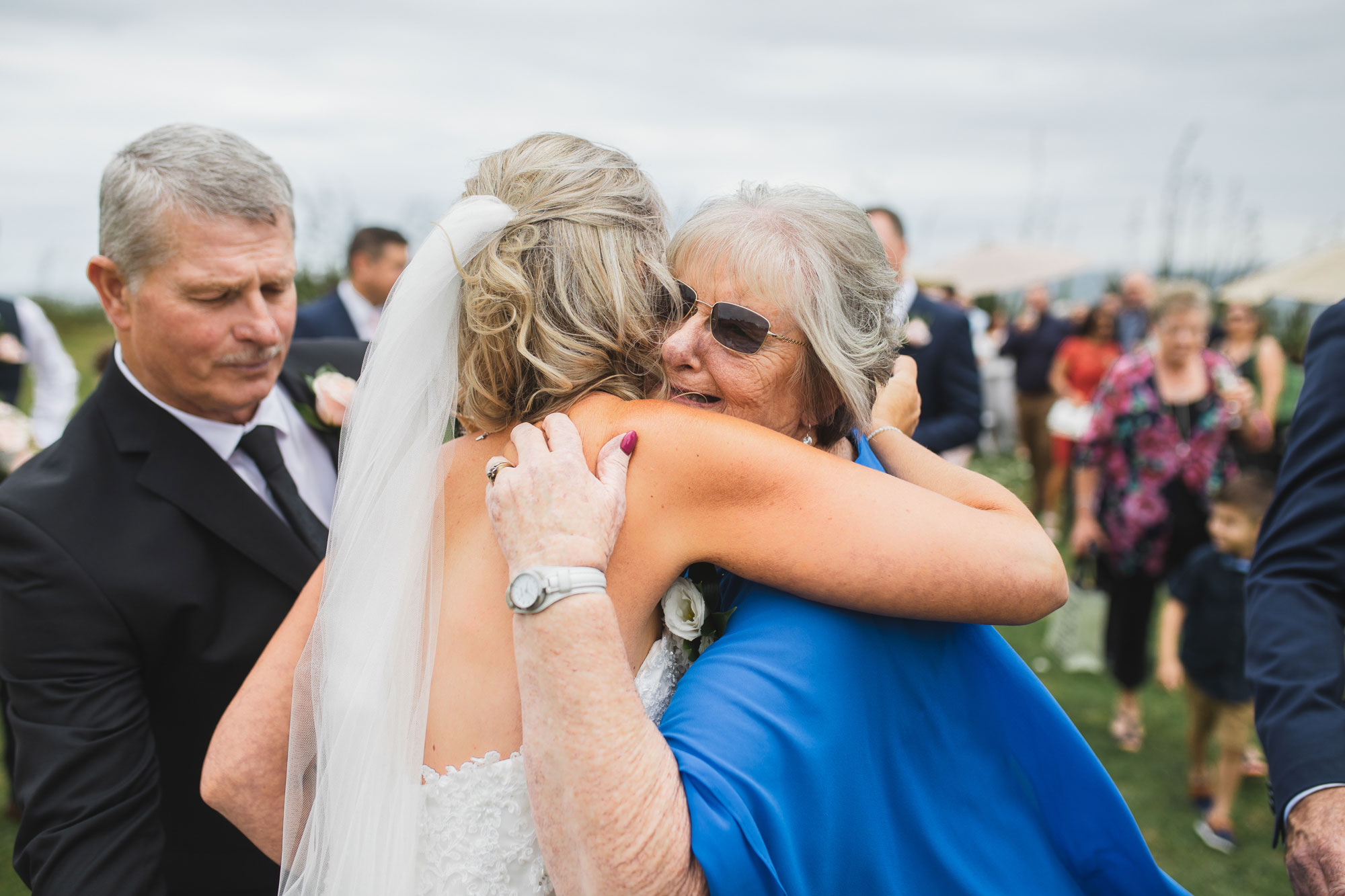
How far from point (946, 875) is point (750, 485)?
854 millimetres

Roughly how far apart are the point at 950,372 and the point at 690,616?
4.54m

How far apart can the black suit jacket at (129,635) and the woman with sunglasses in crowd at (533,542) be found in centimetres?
26

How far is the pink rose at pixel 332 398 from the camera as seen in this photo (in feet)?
8.59

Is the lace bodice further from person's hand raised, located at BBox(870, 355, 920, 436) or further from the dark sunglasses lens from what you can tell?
person's hand raised, located at BBox(870, 355, 920, 436)

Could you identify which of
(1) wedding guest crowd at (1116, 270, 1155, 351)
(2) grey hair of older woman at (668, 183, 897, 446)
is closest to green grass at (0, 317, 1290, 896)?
Answer: (2) grey hair of older woman at (668, 183, 897, 446)

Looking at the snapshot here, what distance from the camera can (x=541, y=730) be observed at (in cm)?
148

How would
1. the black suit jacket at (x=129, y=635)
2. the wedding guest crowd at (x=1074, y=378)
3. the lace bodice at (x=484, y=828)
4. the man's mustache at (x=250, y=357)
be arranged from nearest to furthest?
the lace bodice at (x=484, y=828) → the black suit jacket at (x=129, y=635) → the man's mustache at (x=250, y=357) → the wedding guest crowd at (x=1074, y=378)

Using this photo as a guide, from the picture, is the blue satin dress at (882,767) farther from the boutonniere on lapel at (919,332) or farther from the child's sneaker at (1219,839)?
the boutonniere on lapel at (919,332)

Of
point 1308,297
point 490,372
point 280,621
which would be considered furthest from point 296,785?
point 1308,297

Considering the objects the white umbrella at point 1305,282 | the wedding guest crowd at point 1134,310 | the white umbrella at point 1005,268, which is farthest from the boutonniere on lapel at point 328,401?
the wedding guest crowd at point 1134,310

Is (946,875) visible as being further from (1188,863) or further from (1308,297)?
(1308,297)

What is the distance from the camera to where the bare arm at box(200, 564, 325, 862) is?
1.89 meters

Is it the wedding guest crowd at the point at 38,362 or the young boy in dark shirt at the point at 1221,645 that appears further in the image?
the wedding guest crowd at the point at 38,362

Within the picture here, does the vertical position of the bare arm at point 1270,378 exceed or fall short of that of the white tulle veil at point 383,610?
it falls short
